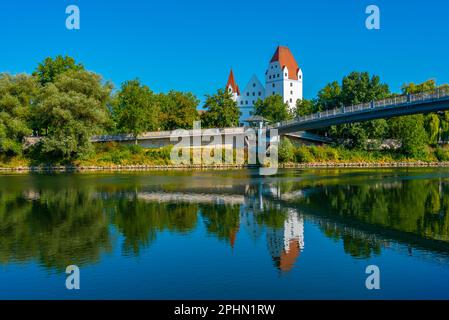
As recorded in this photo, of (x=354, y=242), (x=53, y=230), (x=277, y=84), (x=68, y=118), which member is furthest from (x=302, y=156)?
(x=277, y=84)

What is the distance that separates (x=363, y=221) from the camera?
2395cm

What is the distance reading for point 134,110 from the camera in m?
69.8

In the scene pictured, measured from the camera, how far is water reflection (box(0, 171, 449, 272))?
18.2 meters

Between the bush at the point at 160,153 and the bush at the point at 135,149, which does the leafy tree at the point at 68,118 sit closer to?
the bush at the point at 135,149

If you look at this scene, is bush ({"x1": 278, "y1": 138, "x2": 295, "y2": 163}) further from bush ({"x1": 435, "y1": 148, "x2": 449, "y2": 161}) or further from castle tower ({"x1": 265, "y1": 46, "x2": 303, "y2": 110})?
castle tower ({"x1": 265, "y1": 46, "x2": 303, "y2": 110})

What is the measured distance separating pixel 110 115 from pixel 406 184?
47.7 metres

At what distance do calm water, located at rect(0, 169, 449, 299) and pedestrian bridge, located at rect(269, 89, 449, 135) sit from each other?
8.23 m

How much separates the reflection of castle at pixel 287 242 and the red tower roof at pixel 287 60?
10902 cm

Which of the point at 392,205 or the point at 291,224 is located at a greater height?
the point at 392,205

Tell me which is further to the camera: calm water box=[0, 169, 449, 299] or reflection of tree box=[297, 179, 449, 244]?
reflection of tree box=[297, 179, 449, 244]

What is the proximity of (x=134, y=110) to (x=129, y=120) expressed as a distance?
1.82m

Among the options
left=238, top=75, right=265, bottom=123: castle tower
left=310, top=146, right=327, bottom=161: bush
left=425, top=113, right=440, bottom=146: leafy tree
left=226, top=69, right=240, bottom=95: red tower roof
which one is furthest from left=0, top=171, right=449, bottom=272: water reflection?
left=226, top=69, right=240, bottom=95: red tower roof

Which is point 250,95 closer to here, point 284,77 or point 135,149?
point 284,77
